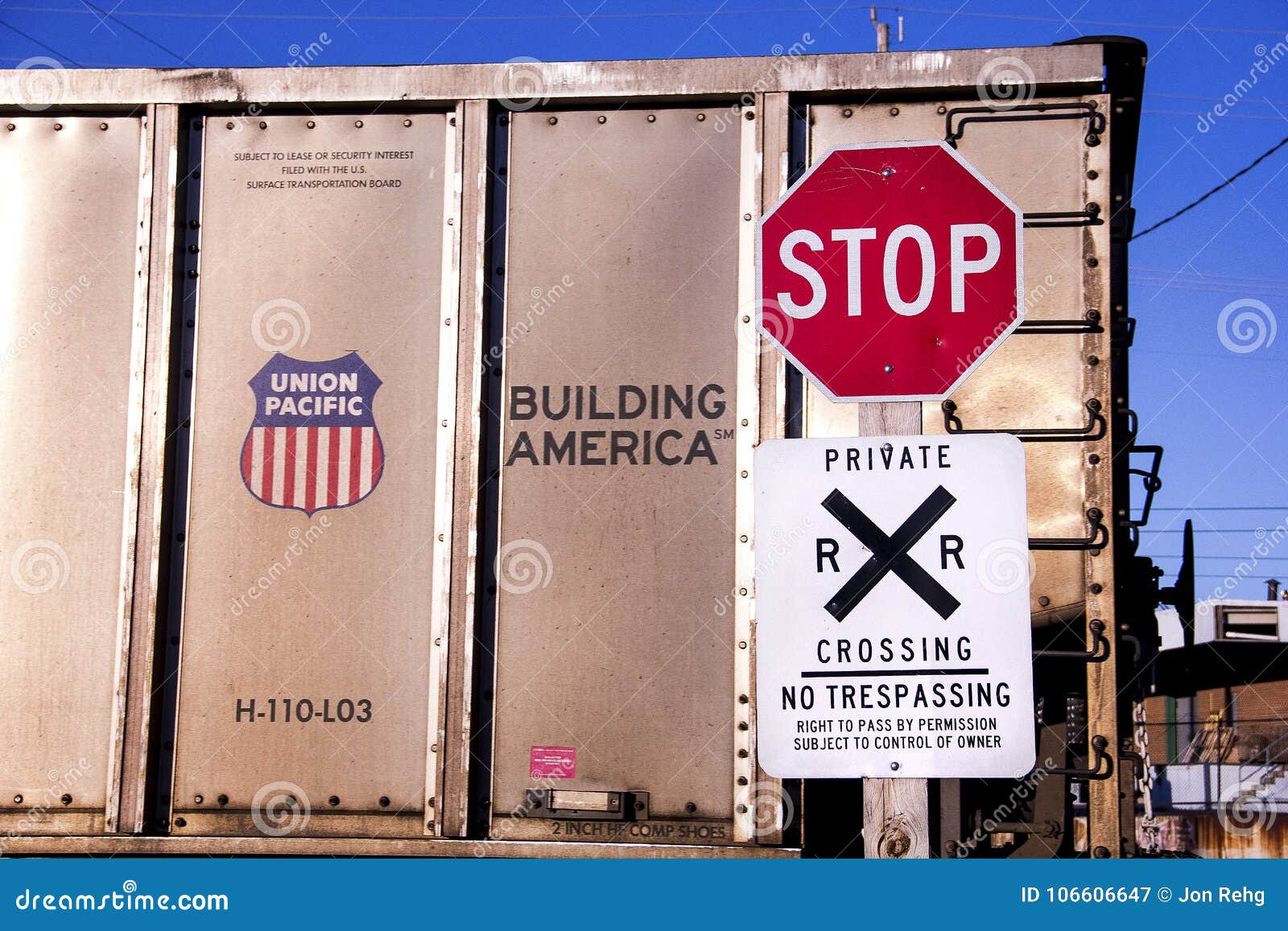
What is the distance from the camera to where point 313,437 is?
4164 millimetres

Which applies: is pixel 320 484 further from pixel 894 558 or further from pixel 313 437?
pixel 894 558

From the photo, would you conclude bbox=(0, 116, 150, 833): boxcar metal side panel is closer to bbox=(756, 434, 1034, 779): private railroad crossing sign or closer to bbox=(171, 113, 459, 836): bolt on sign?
bbox=(171, 113, 459, 836): bolt on sign

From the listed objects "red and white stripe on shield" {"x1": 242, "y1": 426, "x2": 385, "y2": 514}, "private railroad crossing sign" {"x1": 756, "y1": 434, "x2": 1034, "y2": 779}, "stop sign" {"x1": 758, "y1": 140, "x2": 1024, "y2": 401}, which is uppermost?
"stop sign" {"x1": 758, "y1": 140, "x2": 1024, "y2": 401}

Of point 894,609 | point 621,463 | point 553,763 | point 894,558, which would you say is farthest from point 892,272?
point 553,763

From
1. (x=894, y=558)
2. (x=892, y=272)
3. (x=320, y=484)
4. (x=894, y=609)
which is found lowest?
(x=894, y=609)

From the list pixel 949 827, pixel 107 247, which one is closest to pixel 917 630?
pixel 949 827

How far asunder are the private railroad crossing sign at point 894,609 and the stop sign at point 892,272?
0.19m

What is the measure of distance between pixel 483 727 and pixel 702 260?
1702 millimetres

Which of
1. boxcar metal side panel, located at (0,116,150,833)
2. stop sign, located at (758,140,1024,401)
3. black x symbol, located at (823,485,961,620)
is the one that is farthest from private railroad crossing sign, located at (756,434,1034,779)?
boxcar metal side panel, located at (0,116,150,833)

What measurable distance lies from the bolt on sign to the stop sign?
153 centimetres

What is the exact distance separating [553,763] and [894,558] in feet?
5.34

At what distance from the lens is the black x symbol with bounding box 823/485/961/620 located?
2.78 m

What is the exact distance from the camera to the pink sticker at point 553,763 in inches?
156

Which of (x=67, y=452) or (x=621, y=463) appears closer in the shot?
(x=621, y=463)
